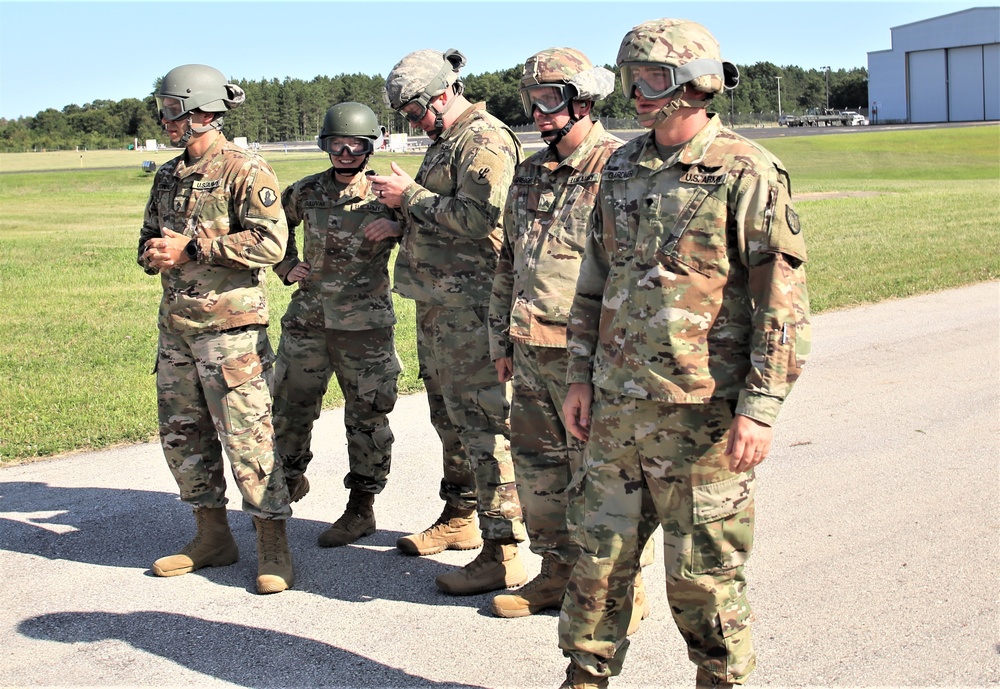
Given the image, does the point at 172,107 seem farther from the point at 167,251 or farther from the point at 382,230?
the point at 382,230

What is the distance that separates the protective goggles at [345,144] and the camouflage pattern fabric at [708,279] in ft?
7.49

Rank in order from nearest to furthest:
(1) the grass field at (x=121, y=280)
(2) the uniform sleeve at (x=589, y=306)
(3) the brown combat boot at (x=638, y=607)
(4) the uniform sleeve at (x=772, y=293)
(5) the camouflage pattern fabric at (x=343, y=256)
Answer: (4) the uniform sleeve at (x=772, y=293), (2) the uniform sleeve at (x=589, y=306), (3) the brown combat boot at (x=638, y=607), (5) the camouflage pattern fabric at (x=343, y=256), (1) the grass field at (x=121, y=280)

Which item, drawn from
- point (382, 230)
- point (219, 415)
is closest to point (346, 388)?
point (219, 415)

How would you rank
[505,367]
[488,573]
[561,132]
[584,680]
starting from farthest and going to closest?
[488,573] < [505,367] < [561,132] < [584,680]

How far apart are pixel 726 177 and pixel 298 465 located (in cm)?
329

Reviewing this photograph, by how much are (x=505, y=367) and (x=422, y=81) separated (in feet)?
4.69

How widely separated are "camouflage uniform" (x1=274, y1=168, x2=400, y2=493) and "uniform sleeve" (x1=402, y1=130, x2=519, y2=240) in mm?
729

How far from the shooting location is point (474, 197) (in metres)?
4.96

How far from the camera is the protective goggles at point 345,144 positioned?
5582 millimetres

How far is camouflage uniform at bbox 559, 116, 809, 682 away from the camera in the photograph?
3359 millimetres

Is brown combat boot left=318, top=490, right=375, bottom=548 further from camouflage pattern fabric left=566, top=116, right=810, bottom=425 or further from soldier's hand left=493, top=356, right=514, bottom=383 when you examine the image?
camouflage pattern fabric left=566, top=116, right=810, bottom=425

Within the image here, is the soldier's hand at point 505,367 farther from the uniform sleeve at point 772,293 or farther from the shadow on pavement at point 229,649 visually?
the uniform sleeve at point 772,293

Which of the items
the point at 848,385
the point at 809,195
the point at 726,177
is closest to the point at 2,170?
the point at 809,195

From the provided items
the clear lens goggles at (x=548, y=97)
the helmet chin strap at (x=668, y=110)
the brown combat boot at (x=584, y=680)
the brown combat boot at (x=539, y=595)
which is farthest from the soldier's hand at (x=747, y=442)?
the clear lens goggles at (x=548, y=97)
